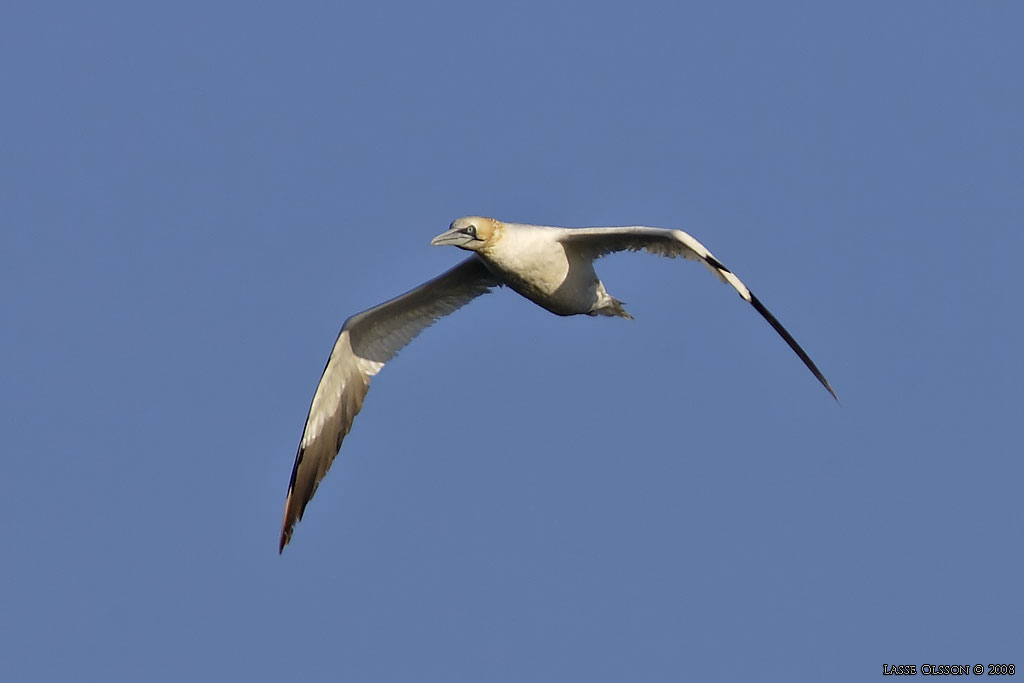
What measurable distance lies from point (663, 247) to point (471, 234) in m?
1.83

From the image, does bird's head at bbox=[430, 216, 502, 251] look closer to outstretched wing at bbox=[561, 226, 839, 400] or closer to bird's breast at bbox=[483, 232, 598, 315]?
bird's breast at bbox=[483, 232, 598, 315]

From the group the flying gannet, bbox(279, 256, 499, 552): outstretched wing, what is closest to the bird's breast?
the flying gannet

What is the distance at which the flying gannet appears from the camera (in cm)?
1362

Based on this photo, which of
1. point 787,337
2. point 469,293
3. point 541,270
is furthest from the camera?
point 469,293

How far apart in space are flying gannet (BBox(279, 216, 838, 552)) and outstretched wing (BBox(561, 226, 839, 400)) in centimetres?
1

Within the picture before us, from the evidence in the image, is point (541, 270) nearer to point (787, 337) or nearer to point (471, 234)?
point (471, 234)

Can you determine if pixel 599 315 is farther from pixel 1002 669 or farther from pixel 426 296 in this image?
pixel 1002 669

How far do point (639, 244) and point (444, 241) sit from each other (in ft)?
6.01

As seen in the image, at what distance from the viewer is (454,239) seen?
13672 mm

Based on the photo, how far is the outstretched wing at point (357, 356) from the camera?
50.3ft

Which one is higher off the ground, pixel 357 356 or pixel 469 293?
pixel 469 293

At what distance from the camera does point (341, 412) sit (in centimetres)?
1557

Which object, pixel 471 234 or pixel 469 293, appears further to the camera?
pixel 469 293

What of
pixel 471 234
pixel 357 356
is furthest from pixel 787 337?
pixel 357 356
